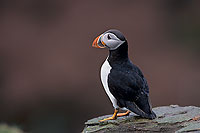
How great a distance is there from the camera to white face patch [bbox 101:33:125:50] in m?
3.91

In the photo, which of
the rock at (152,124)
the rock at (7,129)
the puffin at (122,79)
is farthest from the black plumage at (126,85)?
the rock at (7,129)

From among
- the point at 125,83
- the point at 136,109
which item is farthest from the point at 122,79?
the point at 136,109

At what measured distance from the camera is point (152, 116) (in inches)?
158

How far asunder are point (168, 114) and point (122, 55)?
31.9 inches

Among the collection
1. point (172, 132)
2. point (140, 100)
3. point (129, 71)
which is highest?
point (129, 71)

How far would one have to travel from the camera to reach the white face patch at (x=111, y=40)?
154 inches

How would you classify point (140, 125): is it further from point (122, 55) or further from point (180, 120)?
point (122, 55)

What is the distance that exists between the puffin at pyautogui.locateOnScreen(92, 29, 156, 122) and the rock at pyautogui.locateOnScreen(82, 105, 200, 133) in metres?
0.10

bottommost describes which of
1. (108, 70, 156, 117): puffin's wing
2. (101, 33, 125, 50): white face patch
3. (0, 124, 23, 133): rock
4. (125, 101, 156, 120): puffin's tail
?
(0, 124, 23, 133): rock

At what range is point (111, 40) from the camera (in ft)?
12.8

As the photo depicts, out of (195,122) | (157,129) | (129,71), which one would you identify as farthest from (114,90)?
(195,122)

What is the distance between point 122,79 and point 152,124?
52 centimetres

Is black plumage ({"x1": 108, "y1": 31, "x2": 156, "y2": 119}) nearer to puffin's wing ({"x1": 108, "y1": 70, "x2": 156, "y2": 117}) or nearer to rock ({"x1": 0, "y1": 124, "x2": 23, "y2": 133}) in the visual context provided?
puffin's wing ({"x1": 108, "y1": 70, "x2": 156, "y2": 117})

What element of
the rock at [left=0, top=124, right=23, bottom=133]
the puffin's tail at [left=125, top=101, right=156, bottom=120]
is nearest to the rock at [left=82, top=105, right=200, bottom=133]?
the puffin's tail at [left=125, top=101, right=156, bottom=120]
